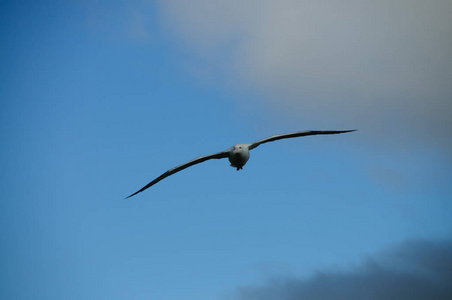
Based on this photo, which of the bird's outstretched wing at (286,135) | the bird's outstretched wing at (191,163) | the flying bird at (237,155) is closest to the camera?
the flying bird at (237,155)

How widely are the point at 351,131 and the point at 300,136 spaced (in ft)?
17.1

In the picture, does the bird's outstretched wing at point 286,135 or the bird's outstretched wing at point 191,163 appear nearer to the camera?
the bird's outstretched wing at point 191,163

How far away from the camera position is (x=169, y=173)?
5262cm

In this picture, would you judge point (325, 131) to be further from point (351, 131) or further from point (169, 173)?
point (169, 173)

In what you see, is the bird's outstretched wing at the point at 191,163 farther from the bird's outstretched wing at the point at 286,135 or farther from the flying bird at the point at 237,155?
the bird's outstretched wing at the point at 286,135

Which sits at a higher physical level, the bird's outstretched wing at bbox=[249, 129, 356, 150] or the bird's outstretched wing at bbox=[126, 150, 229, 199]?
the bird's outstretched wing at bbox=[249, 129, 356, 150]

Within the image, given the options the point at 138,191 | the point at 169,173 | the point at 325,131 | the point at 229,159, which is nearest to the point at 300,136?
the point at 325,131

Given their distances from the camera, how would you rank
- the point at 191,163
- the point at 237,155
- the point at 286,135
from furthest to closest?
1. the point at 286,135
2. the point at 191,163
3. the point at 237,155

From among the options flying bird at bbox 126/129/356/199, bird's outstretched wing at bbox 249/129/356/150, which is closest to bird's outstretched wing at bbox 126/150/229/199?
flying bird at bbox 126/129/356/199

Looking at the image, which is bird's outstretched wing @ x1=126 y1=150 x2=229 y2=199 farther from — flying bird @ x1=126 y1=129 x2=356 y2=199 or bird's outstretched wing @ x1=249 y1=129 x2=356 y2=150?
bird's outstretched wing @ x1=249 y1=129 x2=356 y2=150

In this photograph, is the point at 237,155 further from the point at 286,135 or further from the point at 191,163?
the point at 286,135

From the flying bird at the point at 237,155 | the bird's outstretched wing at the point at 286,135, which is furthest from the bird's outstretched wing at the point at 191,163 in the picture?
the bird's outstretched wing at the point at 286,135

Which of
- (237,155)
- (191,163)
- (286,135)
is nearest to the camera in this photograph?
(237,155)

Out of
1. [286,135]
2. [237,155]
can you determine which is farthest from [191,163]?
[286,135]
